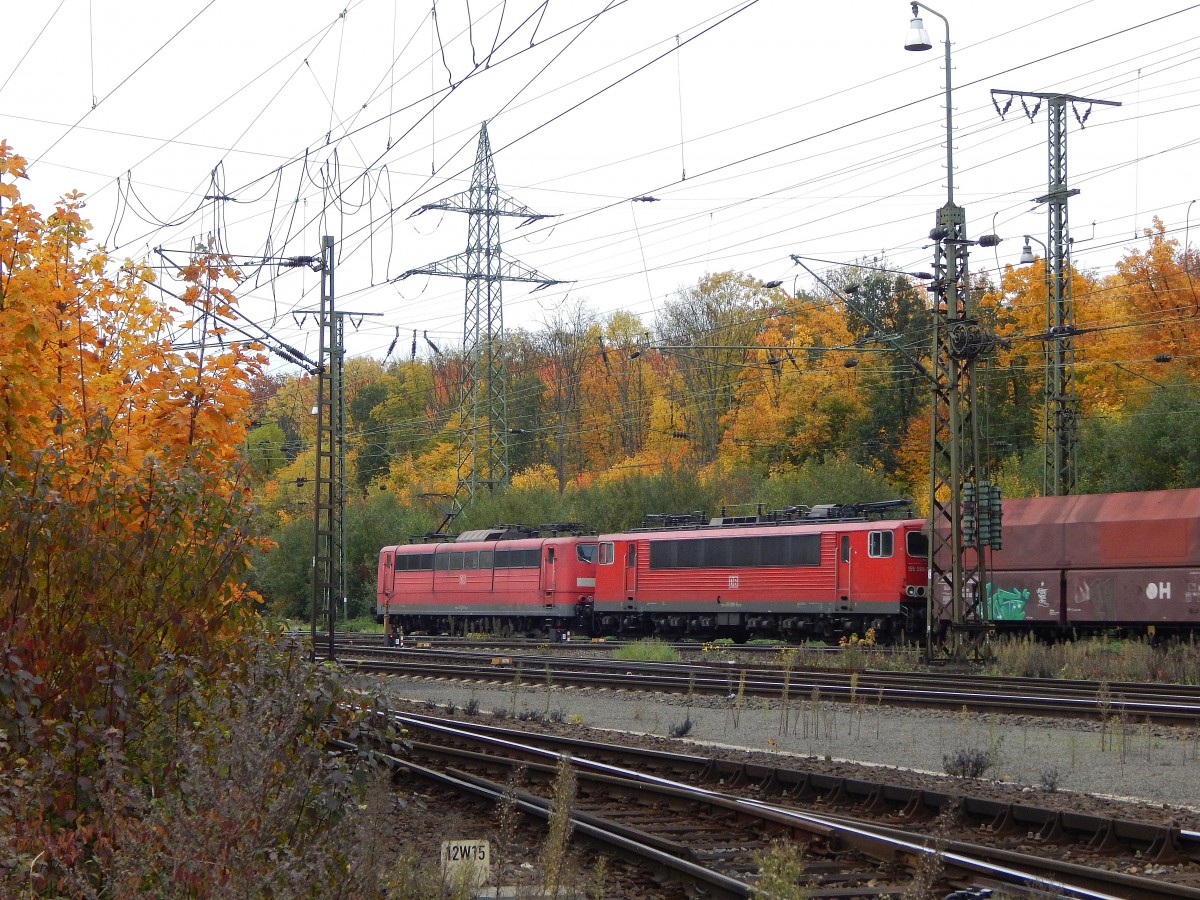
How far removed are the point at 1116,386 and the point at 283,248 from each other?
33830 mm

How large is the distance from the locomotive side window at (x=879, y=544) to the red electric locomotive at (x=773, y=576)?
23mm

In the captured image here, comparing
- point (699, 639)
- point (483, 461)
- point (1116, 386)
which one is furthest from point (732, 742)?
point (483, 461)

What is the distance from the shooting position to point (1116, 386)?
153ft

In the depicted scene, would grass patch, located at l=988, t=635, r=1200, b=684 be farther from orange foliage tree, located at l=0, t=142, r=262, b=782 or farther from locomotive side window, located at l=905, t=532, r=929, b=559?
orange foliage tree, located at l=0, t=142, r=262, b=782

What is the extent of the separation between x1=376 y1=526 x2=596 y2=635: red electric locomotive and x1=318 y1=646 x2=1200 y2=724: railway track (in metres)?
9.80

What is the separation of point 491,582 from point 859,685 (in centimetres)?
2239

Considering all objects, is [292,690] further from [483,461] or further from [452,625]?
[483,461]

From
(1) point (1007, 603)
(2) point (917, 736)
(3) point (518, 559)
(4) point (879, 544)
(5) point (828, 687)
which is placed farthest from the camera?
(3) point (518, 559)

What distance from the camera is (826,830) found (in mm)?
9352

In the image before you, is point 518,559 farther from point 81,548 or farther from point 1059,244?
point 81,548

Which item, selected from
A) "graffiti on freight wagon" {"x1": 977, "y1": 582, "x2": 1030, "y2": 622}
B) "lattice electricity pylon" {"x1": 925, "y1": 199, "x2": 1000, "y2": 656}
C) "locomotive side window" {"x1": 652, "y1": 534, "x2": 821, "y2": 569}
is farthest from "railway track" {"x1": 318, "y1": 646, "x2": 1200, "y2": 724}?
"locomotive side window" {"x1": 652, "y1": 534, "x2": 821, "y2": 569}

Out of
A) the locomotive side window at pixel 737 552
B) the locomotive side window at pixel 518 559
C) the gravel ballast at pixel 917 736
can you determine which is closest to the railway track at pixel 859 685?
the gravel ballast at pixel 917 736

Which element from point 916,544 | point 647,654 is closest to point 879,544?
point 916,544

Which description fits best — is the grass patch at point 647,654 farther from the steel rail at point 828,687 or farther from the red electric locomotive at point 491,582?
the red electric locomotive at point 491,582
